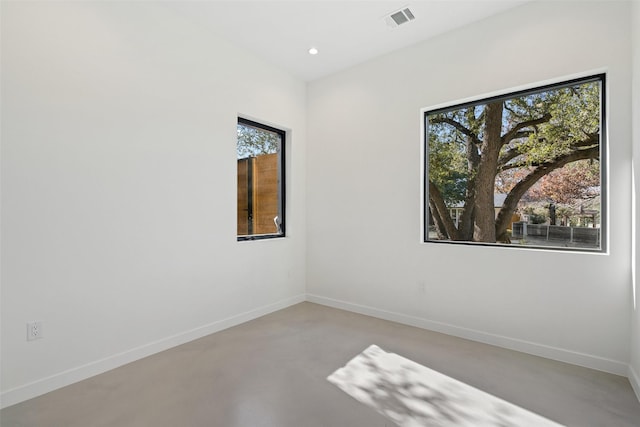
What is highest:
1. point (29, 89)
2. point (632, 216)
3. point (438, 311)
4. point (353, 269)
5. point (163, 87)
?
point (163, 87)

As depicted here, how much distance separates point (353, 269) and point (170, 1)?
3188 millimetres

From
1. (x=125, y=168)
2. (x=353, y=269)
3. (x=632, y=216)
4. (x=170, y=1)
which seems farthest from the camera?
(x=353, y=269)

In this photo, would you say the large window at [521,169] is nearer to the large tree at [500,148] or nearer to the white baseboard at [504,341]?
the large tree at [500,148]

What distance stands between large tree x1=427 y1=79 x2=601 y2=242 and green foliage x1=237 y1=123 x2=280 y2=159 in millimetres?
1858

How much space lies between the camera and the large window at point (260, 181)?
139 inches

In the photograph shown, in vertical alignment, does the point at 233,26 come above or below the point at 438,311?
above

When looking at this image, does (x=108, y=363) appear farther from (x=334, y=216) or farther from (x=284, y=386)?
(x=334, y=216)

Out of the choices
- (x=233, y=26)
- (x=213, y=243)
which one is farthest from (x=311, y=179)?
(x=233, y=26)

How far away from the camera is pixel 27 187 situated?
6.56 ft

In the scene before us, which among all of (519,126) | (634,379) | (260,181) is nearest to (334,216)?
(260,181)

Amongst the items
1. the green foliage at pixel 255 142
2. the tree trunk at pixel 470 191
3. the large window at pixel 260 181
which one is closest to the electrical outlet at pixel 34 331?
the large window at pixel 260 181

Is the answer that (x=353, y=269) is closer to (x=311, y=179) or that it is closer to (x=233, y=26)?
(x=311, y=179)

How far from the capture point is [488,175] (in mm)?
2994

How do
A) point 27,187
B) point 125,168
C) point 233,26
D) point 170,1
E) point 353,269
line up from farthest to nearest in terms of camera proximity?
point 353,269
point 233,26
point 170,1
point 125,168
point 27,187
